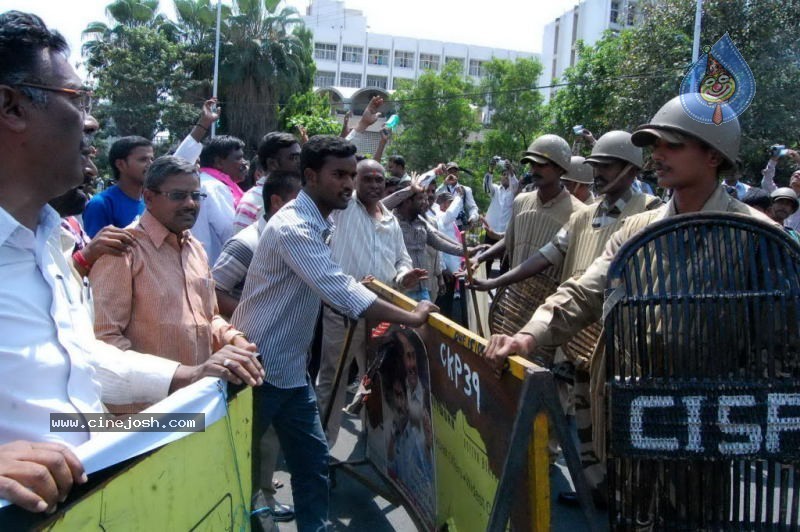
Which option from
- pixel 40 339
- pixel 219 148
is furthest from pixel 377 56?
pixel 40 339

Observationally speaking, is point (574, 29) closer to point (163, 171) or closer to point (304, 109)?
point (304, 109)

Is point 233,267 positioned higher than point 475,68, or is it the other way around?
point 475,68

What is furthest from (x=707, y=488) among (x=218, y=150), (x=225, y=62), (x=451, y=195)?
(x=225, y=62)

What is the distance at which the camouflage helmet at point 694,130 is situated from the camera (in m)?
2.71

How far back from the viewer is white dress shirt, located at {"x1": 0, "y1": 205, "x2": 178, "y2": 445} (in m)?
1.40

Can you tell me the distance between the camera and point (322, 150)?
11.1 feet

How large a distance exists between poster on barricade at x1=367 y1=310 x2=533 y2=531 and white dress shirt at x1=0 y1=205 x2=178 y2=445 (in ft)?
4.33

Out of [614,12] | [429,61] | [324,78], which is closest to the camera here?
[614,12]

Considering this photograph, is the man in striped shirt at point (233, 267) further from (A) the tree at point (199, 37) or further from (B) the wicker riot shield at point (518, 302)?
(A) the tree at point (199, 37)

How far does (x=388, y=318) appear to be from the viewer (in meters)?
3.16

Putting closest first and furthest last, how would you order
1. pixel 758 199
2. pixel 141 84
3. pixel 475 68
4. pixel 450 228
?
pixel 758 199 < pixel 450 228 < pixel 141 84 < pixel 475 68

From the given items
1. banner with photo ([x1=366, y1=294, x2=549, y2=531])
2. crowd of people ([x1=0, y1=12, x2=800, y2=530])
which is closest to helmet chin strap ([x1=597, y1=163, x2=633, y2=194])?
crowd of people ([x1=0, y1=12, x2=800, y2=530])

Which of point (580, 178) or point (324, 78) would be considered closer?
point (580, 178)
